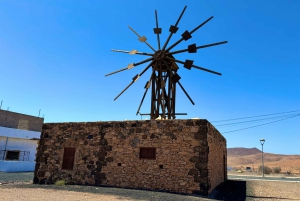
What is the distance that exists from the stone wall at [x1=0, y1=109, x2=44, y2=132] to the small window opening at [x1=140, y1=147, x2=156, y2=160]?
31214 millimetres

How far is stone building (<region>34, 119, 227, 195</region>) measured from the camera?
10570 mm

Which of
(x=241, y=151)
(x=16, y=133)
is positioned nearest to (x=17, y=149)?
(x=16, y=133)

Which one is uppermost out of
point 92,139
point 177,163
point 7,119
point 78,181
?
point 7,119

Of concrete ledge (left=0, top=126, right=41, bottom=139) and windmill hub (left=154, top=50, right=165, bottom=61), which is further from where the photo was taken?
concrete ledge (left=0, top=126, right=41, bottom=139)

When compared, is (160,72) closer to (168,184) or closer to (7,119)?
(168,184)

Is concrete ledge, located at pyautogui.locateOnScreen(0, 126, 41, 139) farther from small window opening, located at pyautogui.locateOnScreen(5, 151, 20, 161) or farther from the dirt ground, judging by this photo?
the dirt ground

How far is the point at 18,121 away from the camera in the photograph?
37469mm

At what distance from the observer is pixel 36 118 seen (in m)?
40.7

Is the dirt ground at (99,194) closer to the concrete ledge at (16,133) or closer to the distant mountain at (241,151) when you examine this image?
the concrete ledge at (16,133)

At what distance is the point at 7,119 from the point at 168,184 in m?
33.5

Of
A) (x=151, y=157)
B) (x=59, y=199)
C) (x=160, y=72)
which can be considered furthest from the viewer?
(x=160, y=72)

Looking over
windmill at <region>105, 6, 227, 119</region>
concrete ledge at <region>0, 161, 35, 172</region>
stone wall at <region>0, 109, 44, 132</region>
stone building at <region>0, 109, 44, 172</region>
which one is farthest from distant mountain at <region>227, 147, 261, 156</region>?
windmill at <region>105, 6, 227, 119</region>

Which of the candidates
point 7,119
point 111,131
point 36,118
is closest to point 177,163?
point 111,131

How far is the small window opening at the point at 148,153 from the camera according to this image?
11.4 meters
